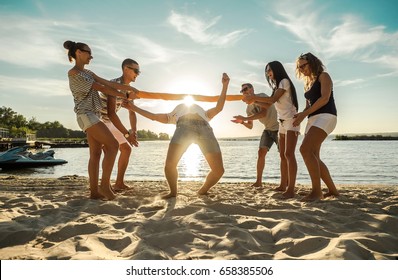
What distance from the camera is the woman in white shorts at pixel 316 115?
473 cm

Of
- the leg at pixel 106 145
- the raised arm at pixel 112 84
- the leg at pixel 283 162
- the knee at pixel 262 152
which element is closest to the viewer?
the leg at pixel 106 145

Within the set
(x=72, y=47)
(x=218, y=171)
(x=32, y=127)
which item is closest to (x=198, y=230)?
(x=218, y=171)

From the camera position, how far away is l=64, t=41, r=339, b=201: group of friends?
478cm

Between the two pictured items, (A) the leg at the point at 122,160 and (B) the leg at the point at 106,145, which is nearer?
(B) the leg at the point at 106,145

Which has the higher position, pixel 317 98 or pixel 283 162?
pixel 317 98

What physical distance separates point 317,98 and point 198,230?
9.91 ft

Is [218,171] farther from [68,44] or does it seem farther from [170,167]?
[68,44]

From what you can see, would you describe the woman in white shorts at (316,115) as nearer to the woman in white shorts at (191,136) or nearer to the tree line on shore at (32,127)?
the woman in white shorts at (191,136)

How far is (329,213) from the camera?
12.6ft

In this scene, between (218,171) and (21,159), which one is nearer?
(218,171)

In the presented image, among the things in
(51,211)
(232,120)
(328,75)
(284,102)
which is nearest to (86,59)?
(51,211)

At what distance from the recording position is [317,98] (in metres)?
4.89

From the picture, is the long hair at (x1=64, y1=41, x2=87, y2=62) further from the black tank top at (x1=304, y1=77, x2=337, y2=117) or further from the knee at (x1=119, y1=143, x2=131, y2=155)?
the black tank top at (x1=304, y1=77, x2=337, y2=117)

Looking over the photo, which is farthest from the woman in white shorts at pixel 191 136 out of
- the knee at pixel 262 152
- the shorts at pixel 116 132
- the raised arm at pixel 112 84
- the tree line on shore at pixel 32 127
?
the tree line on shore at pixel 32 127
